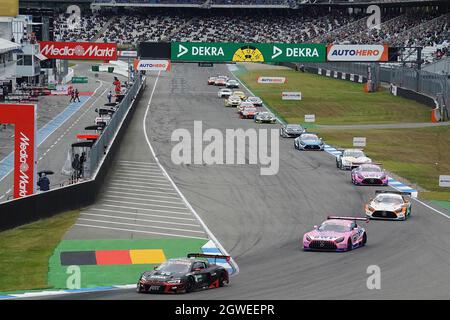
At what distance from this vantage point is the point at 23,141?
119ft

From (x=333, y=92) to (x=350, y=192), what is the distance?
5386 centimetres

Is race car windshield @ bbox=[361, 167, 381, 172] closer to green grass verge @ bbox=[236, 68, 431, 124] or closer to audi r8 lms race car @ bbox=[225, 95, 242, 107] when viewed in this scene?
green grass verge @ bbox=[236, 68, 431, 124]

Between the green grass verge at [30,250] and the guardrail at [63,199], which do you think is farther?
the guardrail at [63,199]

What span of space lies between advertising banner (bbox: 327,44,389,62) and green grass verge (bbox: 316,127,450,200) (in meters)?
13.7

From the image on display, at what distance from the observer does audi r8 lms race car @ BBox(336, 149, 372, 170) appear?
165 ft

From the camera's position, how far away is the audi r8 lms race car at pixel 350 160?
50.2 m

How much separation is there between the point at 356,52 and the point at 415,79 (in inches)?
299

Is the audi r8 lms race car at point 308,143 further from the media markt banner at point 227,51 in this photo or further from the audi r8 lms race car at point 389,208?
the media markt banner at point 227,51

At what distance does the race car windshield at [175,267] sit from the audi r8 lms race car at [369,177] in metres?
21.2

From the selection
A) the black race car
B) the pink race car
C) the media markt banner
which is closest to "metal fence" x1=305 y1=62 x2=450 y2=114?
the media markt banner

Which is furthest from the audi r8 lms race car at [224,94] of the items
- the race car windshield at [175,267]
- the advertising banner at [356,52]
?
the race car windshield at [175,267]

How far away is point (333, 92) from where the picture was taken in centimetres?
9669

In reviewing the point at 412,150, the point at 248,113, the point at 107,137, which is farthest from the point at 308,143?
the point at 248,113

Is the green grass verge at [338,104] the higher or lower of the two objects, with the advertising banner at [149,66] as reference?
lower
